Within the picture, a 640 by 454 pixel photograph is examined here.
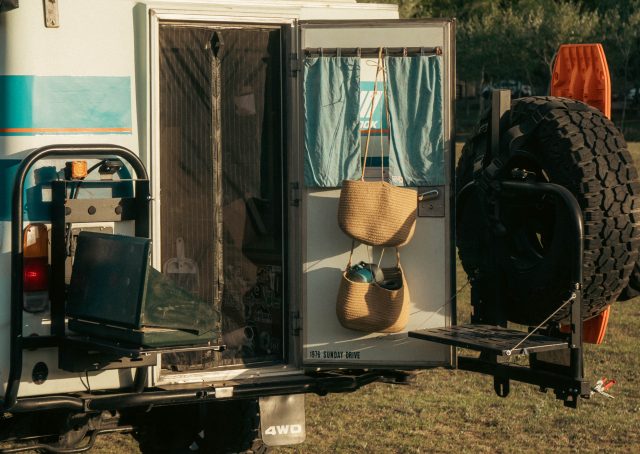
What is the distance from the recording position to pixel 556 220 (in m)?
5.44

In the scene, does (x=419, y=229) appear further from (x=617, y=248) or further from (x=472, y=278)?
(x=617, y=248)

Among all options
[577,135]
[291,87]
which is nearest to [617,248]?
[577,135]

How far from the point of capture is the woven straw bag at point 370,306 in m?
5.78

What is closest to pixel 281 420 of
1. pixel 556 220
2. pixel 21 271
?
pixel 21 271

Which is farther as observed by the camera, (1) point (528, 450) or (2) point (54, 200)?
(1) point (528, 450)

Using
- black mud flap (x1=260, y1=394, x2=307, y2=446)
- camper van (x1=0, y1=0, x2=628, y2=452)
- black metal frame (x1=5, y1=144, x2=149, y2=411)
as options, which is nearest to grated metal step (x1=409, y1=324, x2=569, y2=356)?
camper van (x1=0, y1=0, x2=628, y2=452)

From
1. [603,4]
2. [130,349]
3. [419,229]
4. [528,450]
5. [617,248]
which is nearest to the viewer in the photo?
[130,349]

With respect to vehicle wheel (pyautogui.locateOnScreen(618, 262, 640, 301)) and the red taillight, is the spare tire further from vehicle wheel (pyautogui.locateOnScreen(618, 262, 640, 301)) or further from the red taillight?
the red taillight

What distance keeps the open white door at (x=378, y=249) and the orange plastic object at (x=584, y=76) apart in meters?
0.91

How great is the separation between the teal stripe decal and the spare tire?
6.03 ft

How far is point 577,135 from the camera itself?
550 cm

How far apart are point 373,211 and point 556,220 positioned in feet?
2.91

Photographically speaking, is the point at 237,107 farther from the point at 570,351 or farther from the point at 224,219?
the point at 570,351

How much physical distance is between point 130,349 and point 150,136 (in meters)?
1.13
